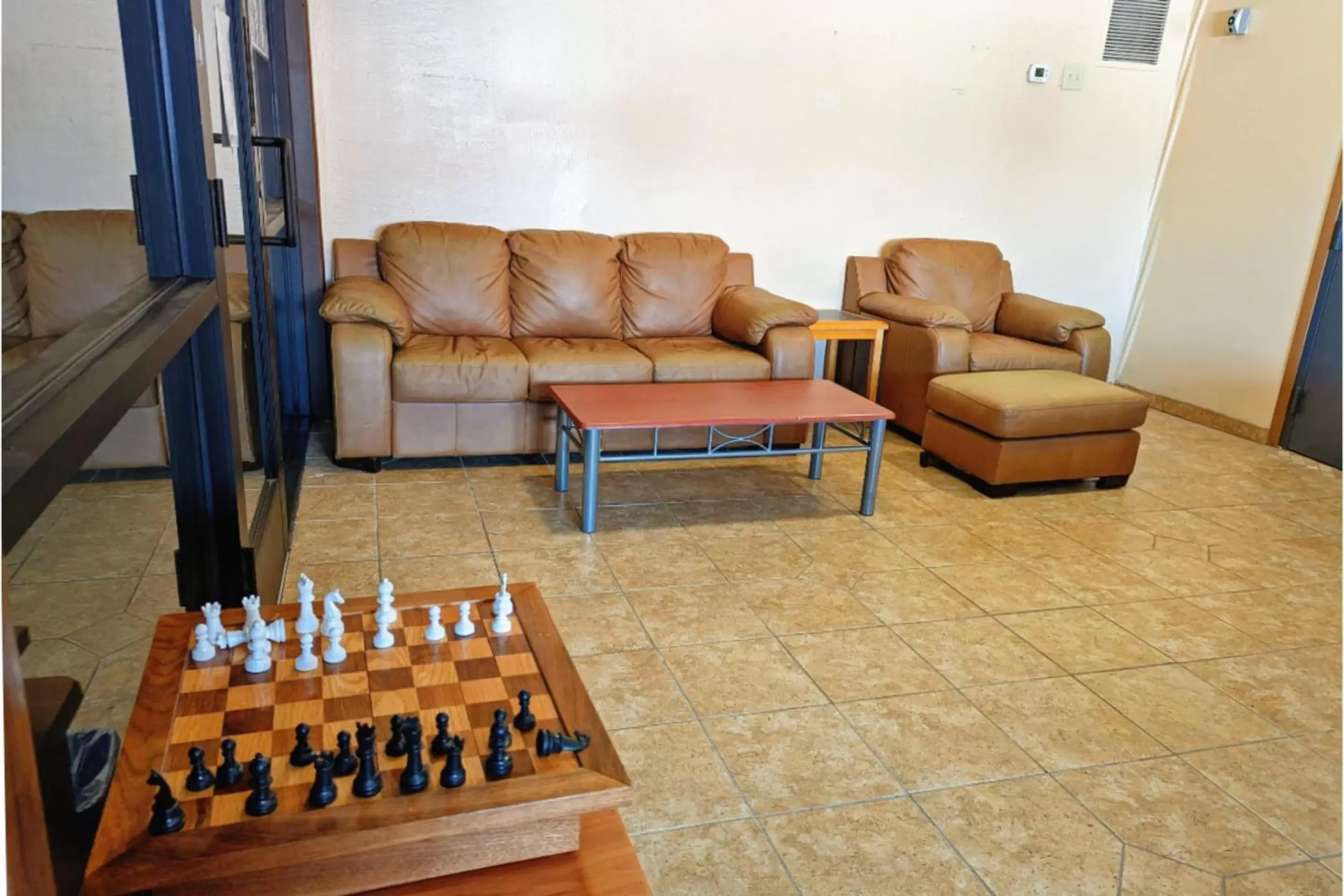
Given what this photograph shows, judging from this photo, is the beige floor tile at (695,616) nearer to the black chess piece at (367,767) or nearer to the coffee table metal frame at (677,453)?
the coffee table metal frame at (677,453)

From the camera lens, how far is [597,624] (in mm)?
2396

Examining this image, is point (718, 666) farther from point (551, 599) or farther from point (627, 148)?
point (627, 148)

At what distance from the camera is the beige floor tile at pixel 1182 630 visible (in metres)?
2.48

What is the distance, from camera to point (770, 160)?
14.6 feet

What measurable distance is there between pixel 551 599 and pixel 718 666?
21.5 inches

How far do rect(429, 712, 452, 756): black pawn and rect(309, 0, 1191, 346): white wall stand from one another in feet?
10.8

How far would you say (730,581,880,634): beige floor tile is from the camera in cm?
248

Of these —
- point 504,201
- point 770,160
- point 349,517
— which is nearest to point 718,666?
point 349,517

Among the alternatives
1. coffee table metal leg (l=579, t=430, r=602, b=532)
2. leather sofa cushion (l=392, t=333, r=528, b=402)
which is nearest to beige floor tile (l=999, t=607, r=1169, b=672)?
coffee table metal leg (l=579, t=430, r=602, b=532)

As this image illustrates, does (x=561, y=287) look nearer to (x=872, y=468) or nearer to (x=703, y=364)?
(x=703, y=364)

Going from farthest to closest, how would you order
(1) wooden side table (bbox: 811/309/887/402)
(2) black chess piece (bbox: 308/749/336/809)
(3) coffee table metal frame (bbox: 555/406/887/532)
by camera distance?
(1) wooden side table (bbox: 811/309/887/402) → (3) coffee table metal frame (bbox: 555/406/887/532) → (2) black chess piece (bbox: 308/749/336/809)

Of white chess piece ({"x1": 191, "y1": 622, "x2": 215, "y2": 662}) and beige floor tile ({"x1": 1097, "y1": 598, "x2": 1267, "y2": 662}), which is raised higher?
white chess piece ({"x1": 191, "y1": 622, "x2": 215, "y2": 662})

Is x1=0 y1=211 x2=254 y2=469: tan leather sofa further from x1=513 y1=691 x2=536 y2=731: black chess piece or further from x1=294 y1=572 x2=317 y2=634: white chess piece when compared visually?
x1=513 y1=691 x2=536 y2=731: black chess piece

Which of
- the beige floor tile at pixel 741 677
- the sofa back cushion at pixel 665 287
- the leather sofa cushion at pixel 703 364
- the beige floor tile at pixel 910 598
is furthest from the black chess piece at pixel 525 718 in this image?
the sofa back cushion at pixel 665 287
